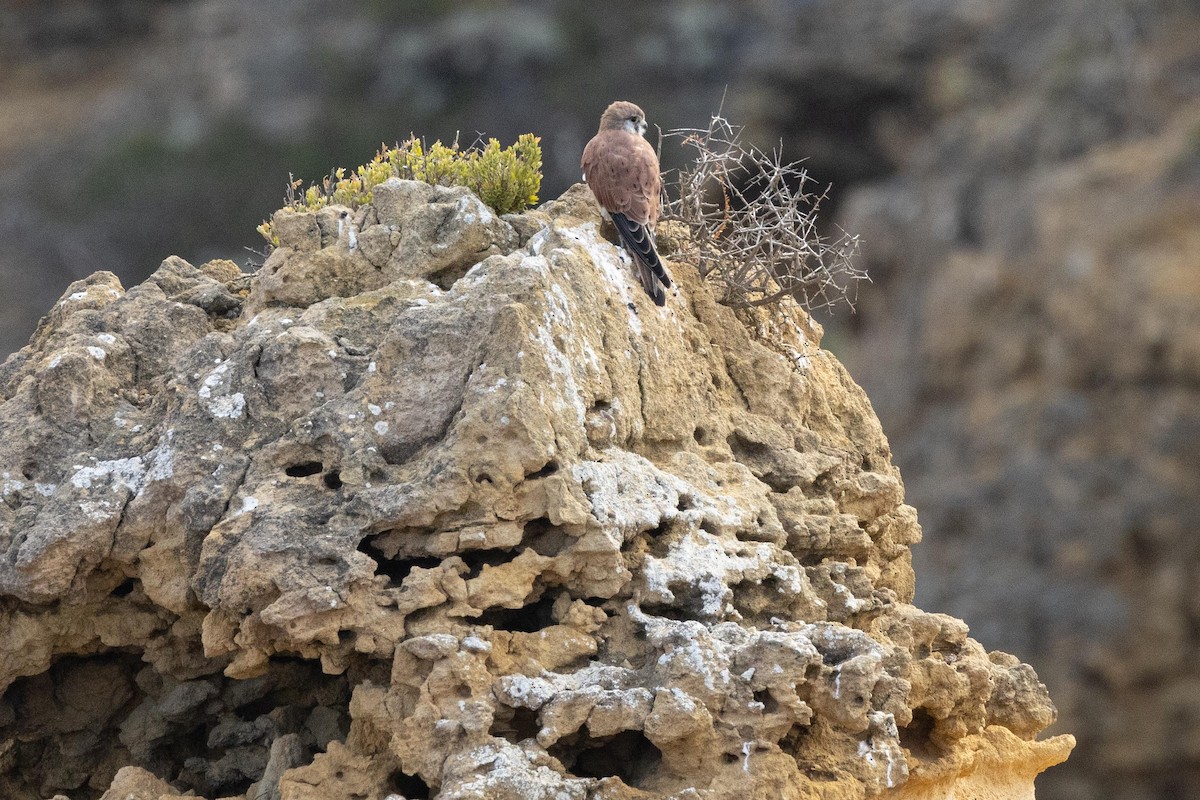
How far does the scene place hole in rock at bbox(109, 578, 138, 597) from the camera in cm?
593

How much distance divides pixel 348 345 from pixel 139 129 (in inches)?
1538

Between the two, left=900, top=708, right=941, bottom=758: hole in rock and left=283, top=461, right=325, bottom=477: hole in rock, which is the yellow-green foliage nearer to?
left=283, top=461, right=325, bottom=477: hole in rock

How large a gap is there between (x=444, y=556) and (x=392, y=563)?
224mm

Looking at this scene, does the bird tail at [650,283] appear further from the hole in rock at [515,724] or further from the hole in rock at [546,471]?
the hole in rock at [515,724]

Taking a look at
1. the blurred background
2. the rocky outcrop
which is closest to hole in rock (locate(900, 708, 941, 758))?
the rocky outcrop

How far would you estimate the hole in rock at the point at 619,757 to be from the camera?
212 inches

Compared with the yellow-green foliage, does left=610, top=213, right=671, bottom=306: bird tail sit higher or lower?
lower

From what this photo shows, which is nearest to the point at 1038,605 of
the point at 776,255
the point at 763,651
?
the point at 776,255

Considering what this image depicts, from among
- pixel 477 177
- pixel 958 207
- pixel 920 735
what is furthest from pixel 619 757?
pixel 958 207

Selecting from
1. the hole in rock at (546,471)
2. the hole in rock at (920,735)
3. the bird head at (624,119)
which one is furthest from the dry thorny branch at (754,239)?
the hole in rock at (920,735)

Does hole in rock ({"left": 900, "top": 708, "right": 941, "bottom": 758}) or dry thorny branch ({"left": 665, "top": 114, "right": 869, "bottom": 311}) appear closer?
hole in rock ({"left": 900, "top": 708, "right": 941, "bottom": 758})

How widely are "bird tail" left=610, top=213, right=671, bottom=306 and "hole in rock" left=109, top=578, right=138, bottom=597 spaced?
224cm

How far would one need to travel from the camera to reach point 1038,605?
1928cm

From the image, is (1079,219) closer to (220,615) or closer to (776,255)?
(776,255)
